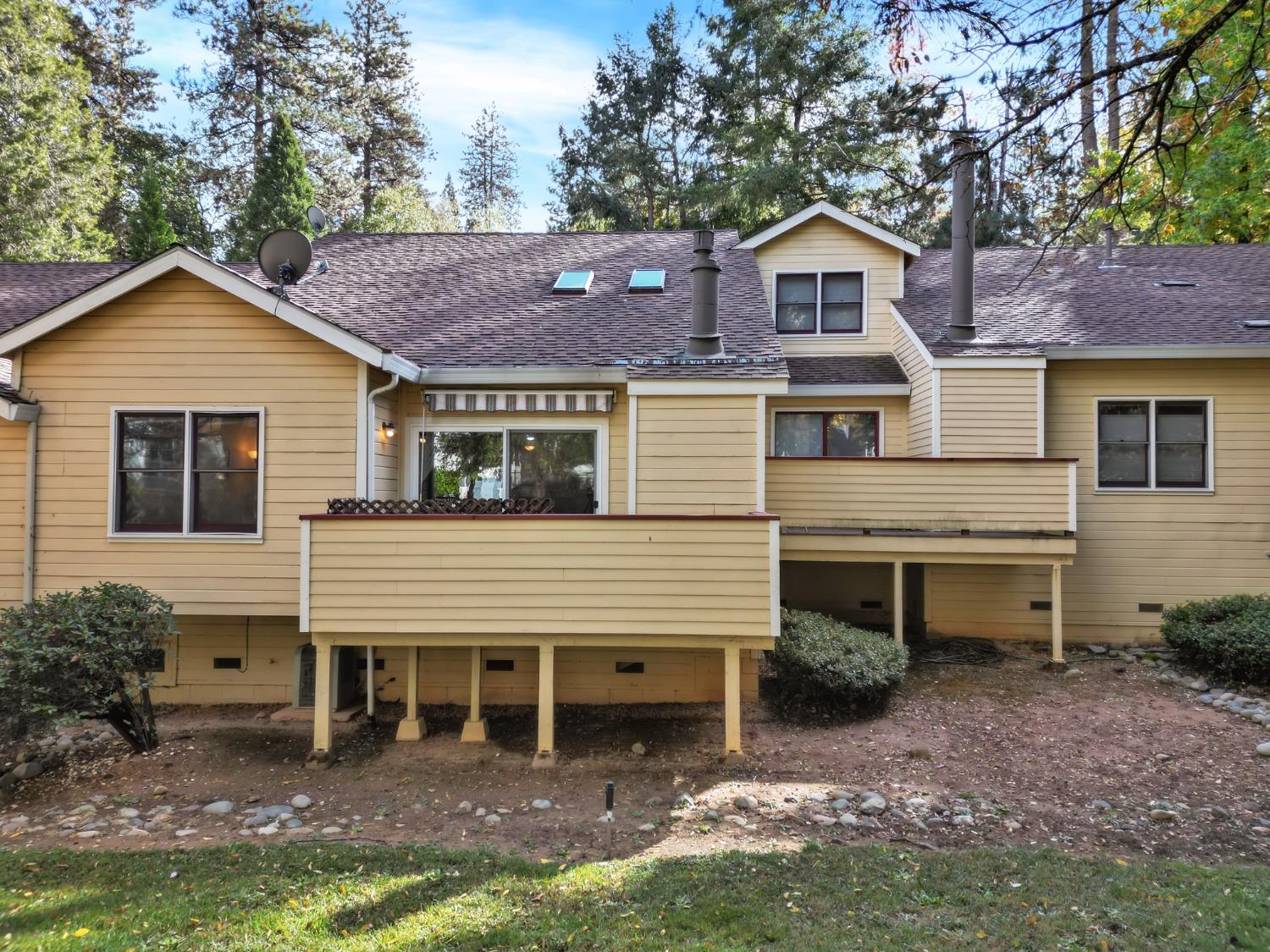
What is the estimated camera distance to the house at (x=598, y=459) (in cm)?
653

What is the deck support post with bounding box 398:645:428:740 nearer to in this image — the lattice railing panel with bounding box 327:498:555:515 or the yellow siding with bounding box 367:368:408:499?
the lattice railing panel with bounding box 327:498:555:515

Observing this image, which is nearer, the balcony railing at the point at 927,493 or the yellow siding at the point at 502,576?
the yellow siding at the point at 502,576

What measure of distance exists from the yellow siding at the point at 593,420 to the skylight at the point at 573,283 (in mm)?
2685

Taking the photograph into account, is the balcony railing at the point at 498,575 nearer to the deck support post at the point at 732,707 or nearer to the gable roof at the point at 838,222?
the deck support post at the point at 732,707

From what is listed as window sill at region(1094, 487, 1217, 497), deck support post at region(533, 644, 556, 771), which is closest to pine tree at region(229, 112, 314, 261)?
deck support post at region(533, 644, 556, 771)

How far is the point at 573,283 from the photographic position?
10.5 m

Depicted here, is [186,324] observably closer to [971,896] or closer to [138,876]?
[138,876]

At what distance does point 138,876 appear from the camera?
14.4 ft

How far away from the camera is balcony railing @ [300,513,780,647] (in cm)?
649

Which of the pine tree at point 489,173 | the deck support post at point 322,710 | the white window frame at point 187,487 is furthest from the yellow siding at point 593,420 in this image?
the pine tree at point 489,173

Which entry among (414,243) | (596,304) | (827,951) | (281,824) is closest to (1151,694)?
(827,951)

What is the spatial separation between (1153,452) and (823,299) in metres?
5.35

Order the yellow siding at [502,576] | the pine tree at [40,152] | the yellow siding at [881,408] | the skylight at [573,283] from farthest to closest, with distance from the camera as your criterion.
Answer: the pine tree at [40,152]
the yellow siding at [881,408]
the skylight at [573,283]
the yellow siding at [502,576]

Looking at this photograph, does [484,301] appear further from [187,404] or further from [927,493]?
[927,493]
